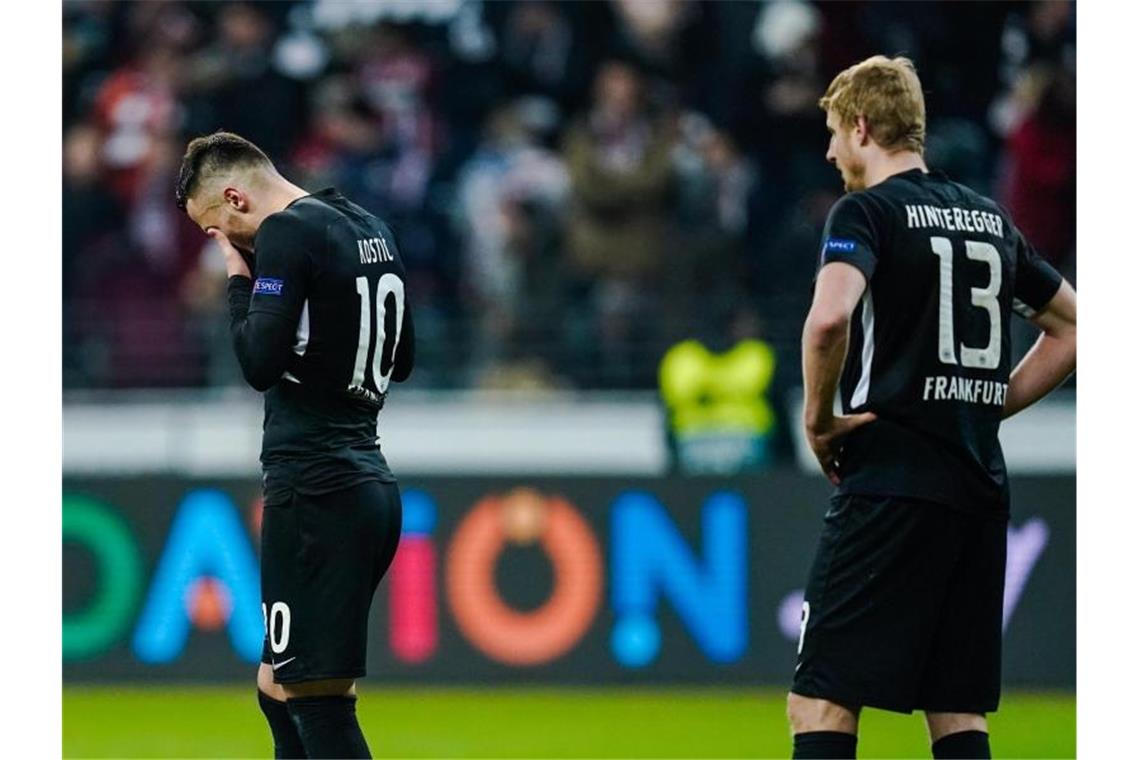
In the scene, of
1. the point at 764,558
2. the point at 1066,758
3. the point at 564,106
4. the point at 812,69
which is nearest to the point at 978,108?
the point at 812,69

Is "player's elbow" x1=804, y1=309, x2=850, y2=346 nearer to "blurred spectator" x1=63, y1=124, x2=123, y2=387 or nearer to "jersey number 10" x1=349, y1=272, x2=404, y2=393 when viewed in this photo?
"jersey number 10" x1=349, y1=272, x2=404, y2=393

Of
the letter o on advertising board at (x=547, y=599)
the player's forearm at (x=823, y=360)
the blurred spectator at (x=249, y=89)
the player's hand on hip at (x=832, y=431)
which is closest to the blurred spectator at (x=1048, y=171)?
the letter o on advertising board at (x=547, y=599)

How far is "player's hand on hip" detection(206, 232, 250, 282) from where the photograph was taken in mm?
5445

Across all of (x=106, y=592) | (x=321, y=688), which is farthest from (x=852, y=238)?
(x=106, y=592)

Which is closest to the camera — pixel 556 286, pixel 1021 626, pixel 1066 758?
pixel 1066 758

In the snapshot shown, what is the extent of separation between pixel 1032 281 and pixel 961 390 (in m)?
0.50

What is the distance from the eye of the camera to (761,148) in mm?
13109

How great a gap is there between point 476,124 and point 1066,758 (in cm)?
679

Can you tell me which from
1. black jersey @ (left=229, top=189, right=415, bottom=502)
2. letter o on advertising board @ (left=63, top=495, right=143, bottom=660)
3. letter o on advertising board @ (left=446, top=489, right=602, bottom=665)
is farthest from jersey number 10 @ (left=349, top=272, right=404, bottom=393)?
letter o on advertising board @ (left=63, top=495, right=143, bottom=660)

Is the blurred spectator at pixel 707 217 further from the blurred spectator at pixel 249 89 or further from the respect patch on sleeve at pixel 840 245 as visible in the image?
the respect patch on sleeve at pixel 840 245

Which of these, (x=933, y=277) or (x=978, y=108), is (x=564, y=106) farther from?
(x=933, y=277)

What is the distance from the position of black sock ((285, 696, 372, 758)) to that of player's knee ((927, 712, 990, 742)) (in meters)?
1.50
